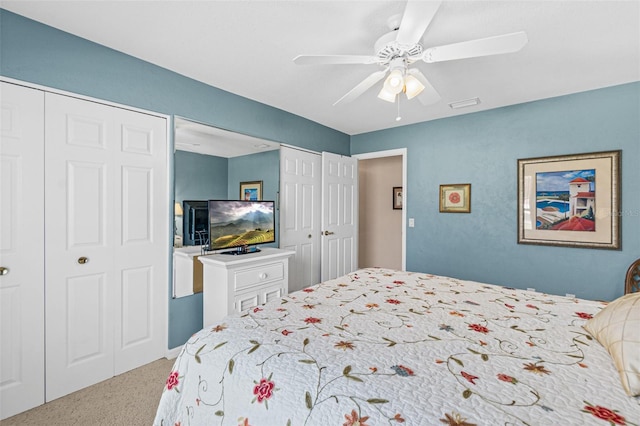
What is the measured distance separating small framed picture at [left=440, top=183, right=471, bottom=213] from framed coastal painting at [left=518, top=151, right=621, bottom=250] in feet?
1.74

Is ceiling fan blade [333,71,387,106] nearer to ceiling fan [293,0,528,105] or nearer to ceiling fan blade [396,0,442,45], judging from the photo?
ceiling fan [293,0,528,105]

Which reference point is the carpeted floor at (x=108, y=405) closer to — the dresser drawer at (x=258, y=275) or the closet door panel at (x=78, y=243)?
the closet door panel at (x=78, y=243)

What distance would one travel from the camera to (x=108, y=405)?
1914mm

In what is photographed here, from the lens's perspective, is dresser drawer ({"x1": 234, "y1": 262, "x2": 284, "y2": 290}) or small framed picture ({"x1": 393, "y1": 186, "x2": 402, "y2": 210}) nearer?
dresser drawer ({"x1": 234, "y1": 262, "x2": 284, "y2": 290})

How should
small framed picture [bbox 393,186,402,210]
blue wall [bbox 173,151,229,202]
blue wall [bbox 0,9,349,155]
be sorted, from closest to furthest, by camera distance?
blue wall [bbox 0,9,349,155] < blue wall [bbox 173,151,229,202] < small framed picture [bbox 393,186,402,210]

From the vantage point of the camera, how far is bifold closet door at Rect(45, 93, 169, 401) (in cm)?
197

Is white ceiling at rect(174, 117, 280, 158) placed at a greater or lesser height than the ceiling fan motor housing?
lesser

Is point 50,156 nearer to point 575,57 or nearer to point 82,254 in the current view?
point 82,254

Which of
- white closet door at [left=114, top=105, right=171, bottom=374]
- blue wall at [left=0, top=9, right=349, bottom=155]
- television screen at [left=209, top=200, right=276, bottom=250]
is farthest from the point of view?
television screen at [left=209, top=200, right=276, bottom=250]

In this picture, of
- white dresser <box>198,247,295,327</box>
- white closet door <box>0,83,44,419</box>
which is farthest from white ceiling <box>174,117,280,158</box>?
white dresser <box>198,247,295,327</box>

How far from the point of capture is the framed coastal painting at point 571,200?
9.05 feet

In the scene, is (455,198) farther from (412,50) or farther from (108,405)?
(108,405)

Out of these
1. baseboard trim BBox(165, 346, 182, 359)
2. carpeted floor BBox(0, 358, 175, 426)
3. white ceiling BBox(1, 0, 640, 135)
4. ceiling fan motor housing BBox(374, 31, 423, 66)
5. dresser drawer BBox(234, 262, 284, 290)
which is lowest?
carpeted floor BBox(0, 358, 175, 426)

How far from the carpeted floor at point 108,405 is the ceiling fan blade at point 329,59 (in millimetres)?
2342
